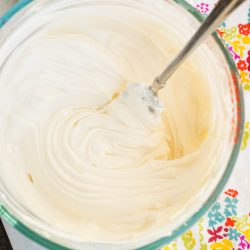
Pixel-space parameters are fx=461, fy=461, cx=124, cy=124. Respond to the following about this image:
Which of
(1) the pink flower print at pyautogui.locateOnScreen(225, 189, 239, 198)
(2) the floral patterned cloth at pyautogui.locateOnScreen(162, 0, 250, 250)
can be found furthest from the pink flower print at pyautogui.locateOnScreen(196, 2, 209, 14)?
(1) the pink flower print at pyautogui.locateOnScreen(225, 189, 239, 198)

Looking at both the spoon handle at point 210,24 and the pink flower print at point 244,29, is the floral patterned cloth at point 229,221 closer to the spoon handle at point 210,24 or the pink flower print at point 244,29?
the pink flower print at point 244,29

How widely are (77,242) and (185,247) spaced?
21 centimetres

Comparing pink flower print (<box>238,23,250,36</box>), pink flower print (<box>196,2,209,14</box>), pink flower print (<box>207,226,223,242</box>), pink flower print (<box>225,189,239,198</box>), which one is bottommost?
pink flower print (<box>207,226,223,242</box>)

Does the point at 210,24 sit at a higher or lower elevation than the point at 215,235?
higher

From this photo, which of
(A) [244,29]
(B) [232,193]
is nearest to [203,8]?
(A) [244,29]

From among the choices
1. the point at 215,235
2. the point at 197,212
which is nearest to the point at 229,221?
the point at 215,235

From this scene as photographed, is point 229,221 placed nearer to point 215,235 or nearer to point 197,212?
point 215,235

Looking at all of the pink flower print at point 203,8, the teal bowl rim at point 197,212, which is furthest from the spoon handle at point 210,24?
the pink flower print at point 203,8

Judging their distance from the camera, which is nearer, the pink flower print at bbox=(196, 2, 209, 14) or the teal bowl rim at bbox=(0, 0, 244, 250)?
the teal bowl rim at bbox=(0, 0, 244, 250)

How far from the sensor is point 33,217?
556 mm

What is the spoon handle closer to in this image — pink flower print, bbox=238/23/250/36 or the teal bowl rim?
the teal bowl rim

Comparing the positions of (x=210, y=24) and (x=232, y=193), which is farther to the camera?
(x=232, y=193)

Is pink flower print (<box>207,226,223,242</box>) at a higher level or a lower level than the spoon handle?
lower

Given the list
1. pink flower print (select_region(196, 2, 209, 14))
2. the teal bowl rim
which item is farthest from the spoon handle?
pink flower print (select_region(196, 2, 209, 14))
